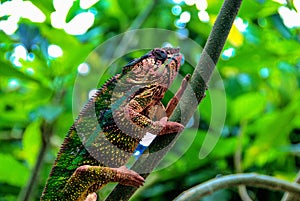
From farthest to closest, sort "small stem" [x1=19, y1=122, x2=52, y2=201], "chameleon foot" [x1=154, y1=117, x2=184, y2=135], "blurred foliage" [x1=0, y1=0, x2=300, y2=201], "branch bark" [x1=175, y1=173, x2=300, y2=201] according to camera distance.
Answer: "blurred foliage" [x1=0, y1=0, x2=300, y2=201], "small stem" [x1=19, y1=122, x2=52, y2=201], "branch bark" [x1=175, y1=173, x2=300, y2=201], "chameleon foot" [x1=154, y1=117, x2=184, y2=135]

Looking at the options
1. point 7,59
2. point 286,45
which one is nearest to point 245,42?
point 286,45

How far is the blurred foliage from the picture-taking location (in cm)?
134

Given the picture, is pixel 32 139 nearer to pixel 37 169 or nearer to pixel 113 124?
pixel 37 169

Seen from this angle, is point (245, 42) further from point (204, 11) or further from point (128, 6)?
point (204, 11)

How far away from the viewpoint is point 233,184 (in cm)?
101

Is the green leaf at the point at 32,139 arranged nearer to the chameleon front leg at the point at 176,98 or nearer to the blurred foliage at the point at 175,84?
the blurred foliage at the point at 175,84

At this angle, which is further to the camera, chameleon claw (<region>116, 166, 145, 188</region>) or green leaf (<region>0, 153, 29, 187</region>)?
green leaf (<region>0, 153, 29, 187</region>)

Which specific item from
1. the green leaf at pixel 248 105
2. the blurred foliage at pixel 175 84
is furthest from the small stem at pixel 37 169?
the green leaf at pixel 248 105

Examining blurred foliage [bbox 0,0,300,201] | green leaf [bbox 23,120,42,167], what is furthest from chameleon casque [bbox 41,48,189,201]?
green leaf [bbox 23,120,42,167]

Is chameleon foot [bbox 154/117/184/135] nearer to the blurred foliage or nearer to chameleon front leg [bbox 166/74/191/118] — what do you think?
chameleon front leg [bbox 166/74/191/118]

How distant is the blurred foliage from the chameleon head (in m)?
0.21

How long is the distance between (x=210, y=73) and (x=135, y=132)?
116 millimetres

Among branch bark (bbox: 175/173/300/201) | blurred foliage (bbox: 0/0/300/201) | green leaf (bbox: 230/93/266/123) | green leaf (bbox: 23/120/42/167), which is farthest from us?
green leaf (bbox: 230/93/266/123)

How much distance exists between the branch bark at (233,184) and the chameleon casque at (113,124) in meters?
0.25
